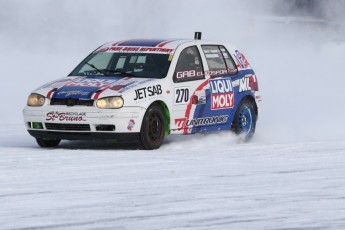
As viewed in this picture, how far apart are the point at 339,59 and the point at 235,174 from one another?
2392cm

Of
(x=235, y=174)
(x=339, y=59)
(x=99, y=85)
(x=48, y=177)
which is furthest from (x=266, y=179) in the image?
(x=339, y=59)

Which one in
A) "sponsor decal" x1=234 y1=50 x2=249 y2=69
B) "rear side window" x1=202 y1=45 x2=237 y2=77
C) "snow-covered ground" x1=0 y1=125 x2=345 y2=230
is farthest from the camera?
"sponsor decal" x1=234 y1=50 x2=249 y2=69

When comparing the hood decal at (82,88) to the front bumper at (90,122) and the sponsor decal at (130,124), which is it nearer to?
the front bumper at (90,122)

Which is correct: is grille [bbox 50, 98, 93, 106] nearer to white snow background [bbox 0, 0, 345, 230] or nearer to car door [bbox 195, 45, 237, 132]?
white snow background [bbox 0, 0, 345, 230]

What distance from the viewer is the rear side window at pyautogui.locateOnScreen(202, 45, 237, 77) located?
1322 cm

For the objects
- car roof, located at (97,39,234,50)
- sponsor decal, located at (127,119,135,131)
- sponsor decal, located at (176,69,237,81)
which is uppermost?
car roof, located at (97,39,234,50)

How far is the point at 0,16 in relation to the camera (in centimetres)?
3506

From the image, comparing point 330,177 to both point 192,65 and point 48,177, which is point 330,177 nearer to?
point 48,177

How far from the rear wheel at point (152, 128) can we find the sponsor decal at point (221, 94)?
979 millimetres

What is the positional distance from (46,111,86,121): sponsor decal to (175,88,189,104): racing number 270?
118 centimetres

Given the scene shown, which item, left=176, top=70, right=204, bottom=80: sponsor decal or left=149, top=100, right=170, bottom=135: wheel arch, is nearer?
left=149, top=100, right=170, bottom=135: wheel arch

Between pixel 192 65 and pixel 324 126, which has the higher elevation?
pixel 192 65

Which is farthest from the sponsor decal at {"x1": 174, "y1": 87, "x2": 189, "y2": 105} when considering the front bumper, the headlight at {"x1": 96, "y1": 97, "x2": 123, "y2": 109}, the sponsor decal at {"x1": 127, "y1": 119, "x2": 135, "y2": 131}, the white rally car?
the headlight at {"x1": 96, "y1": 97, "x2": 123, "y2": 109}

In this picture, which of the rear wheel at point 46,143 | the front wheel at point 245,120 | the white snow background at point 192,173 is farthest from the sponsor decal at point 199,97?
the rear wheel at point 46,143
